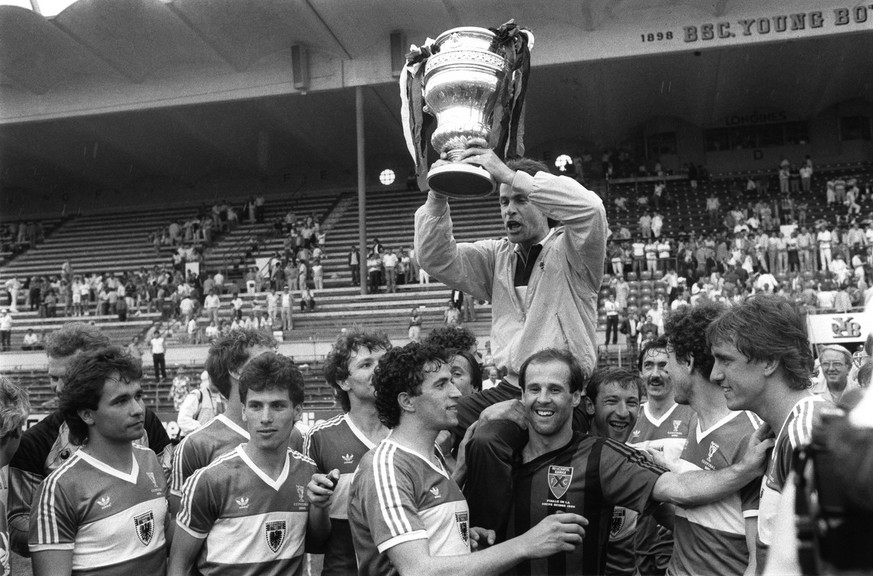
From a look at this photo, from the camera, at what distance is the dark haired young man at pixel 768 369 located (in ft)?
8.60

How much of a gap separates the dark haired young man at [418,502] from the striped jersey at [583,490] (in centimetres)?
23

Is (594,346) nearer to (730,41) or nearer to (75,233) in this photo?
(730,41)

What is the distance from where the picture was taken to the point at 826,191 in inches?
1086

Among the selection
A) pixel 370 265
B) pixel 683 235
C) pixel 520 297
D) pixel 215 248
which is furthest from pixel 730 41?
pixel 520 297

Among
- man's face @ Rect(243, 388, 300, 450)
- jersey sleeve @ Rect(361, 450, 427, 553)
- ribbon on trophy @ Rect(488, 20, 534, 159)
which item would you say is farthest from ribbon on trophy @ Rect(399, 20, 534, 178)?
jersey sleeve @ Rect(361, 450, 427, 553)

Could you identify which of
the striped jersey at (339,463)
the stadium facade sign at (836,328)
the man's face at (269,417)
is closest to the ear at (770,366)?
the striped jersey at (339,463)

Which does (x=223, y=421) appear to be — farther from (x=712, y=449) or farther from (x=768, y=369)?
(x=768, y=369)

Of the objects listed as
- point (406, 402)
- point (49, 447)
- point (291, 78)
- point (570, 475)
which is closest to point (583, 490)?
point (570, 475)

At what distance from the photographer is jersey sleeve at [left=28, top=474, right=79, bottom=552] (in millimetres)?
3295

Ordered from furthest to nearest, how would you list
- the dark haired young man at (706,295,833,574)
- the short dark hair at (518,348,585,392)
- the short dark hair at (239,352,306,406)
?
the short dark hair at (239,352,306,406), the short dark hair at (518,348,585,392), the dark haired young man at (706,295,833,574)

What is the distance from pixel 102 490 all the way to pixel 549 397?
1.85m

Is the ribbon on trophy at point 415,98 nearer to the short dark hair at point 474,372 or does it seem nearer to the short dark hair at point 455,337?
the short dark hair at point 474,372

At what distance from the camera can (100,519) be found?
11.3 ft

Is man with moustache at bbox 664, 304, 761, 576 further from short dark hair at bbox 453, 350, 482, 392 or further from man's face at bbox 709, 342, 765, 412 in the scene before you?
short dark hair at bbox 453, 350, 482, 392
